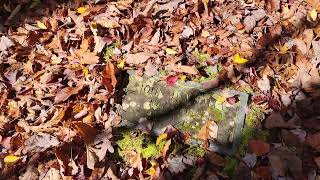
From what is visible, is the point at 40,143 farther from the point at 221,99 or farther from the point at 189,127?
the point at 221,99

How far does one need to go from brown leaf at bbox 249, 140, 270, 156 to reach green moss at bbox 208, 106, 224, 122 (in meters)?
0.33

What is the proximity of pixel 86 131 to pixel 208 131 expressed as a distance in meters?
0.98

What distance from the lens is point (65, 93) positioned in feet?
11.2

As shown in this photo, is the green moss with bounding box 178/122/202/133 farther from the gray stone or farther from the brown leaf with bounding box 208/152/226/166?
the brown leaf with bounding box 208/152/226/166

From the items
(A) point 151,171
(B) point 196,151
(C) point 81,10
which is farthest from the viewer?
(C) point 81,10

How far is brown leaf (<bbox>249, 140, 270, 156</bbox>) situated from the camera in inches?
120

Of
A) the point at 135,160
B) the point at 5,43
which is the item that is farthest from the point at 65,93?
the point at 5,43

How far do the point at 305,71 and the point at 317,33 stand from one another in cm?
55

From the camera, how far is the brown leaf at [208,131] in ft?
10.5

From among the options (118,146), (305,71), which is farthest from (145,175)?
(305,71)

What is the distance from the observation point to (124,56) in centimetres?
379

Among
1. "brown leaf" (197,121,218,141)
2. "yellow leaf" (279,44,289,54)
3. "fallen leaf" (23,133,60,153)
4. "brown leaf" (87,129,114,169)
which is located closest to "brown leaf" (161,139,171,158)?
"brown leaf" (197,121,218,141)

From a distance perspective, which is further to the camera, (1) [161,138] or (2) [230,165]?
(1) [161,138]

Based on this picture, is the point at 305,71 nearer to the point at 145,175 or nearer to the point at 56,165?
the point at 145,175
